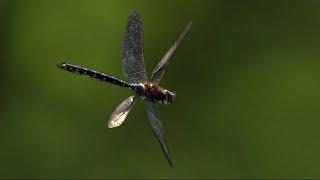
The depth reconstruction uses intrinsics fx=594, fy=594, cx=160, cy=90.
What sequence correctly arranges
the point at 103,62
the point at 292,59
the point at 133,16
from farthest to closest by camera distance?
1. the point at 292,59
2. the point at 103,62
3. the point at 133,16

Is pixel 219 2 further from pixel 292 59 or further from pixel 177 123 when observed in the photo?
pixel 177 123

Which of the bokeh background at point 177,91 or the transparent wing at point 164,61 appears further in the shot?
the bokeh background at point 177,91

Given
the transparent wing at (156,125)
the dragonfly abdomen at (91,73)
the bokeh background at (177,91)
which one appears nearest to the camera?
the transparent wing at (156,125)

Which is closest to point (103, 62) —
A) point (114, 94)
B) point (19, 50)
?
point (114, 94)

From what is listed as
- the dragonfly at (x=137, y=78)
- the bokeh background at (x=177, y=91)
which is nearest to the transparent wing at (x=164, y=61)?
the dragonfly at (x=137, y=78)

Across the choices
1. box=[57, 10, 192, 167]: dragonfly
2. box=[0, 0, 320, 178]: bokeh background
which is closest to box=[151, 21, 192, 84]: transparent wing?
box=[57, 10, 192, 167]: dragonfly

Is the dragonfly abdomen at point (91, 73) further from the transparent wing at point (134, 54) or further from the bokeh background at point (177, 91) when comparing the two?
the bokeh background at point (177, 91)

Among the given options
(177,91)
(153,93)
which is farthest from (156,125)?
(177,91)

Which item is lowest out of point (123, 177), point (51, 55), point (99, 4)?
point (123, 177)
